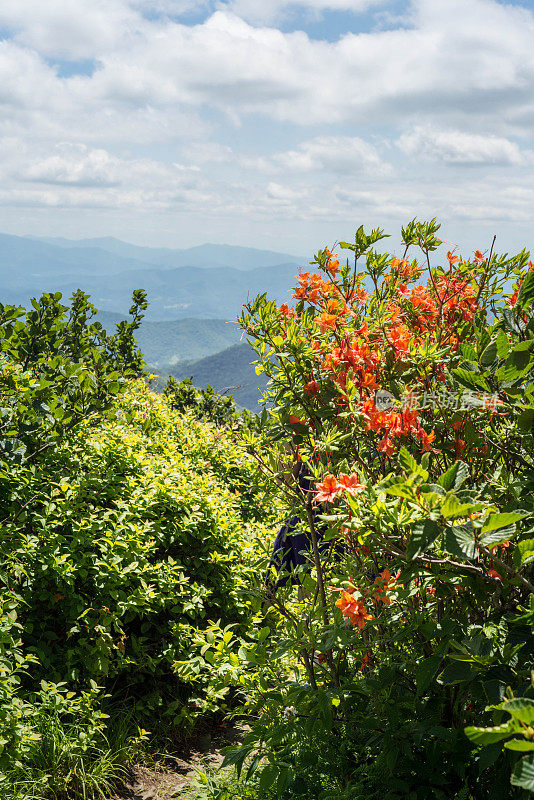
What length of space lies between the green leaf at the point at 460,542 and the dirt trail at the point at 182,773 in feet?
7.73

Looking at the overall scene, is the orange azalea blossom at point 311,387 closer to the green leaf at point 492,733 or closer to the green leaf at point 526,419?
the green leaf at point 526,419

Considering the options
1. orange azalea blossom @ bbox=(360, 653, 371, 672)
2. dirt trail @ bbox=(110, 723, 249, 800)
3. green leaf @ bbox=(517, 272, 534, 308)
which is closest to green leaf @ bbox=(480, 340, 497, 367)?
green leaf @ bbox=(517, 272, 534, 308)

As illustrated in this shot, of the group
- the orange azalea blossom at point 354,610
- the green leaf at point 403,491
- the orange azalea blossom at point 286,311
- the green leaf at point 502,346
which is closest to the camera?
the green leaf at point 403,491

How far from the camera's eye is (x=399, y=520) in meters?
1.43

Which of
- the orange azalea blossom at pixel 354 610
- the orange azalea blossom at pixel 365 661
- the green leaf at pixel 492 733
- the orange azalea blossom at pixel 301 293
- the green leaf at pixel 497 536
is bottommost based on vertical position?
the orange azalea blossom at pixel 365 661

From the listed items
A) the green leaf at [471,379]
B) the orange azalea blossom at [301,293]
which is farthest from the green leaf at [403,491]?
the orange azalea blossom at [301,293]

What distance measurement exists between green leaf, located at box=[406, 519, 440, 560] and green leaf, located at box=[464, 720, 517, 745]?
38 centimetres

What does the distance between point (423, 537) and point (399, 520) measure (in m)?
0.18

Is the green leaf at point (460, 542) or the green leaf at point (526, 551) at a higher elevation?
the green leaf at point (460, 542)

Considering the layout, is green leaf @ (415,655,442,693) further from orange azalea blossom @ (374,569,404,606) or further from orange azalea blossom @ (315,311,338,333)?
orange azalea blossom @ (315,311,338,333)

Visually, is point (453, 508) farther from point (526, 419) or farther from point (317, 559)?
point (317, 559)

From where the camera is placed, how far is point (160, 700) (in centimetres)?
359

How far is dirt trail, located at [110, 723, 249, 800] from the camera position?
10.2 ft

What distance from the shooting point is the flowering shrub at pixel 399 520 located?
4.83 feet
